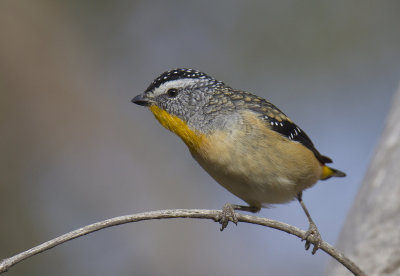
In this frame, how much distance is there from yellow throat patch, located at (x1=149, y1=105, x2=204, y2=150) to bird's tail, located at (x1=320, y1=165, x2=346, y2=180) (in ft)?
5.53

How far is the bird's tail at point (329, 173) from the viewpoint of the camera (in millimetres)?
5824

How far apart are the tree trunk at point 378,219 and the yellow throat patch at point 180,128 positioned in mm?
1861

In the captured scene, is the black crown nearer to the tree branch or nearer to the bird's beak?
the bird's beak

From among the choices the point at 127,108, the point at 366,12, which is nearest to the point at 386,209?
the point at 127,108

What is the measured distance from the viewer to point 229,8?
11.9 metres

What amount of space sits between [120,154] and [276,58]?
12.6ft

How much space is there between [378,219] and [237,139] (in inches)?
66.5

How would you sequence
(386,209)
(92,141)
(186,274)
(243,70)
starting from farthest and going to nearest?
(243,70), (92,141), (186,274), (386,209)

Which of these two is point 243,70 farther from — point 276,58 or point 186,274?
point 186,274

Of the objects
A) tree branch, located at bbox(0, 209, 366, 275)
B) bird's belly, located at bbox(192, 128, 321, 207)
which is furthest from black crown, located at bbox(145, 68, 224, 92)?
tree branch, located at bbox(0, 209, 366, 275)

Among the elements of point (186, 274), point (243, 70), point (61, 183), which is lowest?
point (186, 274)

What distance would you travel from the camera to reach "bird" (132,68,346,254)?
15.1 feet

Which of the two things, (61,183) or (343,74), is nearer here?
(61,183)

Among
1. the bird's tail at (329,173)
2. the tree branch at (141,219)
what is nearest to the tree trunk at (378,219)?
the bird's tail at (329,173)
